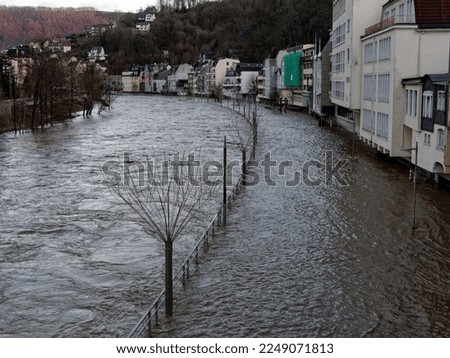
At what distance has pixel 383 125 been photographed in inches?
1407

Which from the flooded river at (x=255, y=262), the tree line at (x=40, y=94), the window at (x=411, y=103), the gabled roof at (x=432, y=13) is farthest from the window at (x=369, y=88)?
the tree line at (x=40, y=94)

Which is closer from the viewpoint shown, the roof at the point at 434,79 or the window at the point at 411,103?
the roof at the point at 434,79

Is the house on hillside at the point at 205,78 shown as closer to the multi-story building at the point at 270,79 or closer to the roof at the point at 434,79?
the multi-story building at the point at 270,79

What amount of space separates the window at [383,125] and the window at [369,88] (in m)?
2.32

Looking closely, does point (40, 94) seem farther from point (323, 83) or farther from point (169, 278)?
point (169, 278)

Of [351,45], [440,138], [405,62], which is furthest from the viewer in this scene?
[351,45]

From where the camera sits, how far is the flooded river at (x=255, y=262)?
13961mm

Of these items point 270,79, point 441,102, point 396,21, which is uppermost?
point 396,21

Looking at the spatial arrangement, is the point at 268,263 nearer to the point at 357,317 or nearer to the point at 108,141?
the point at 357,317

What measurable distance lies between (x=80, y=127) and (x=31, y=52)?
45.6 ft

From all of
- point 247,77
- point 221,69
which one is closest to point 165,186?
point 247,77

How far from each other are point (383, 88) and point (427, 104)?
7.59m

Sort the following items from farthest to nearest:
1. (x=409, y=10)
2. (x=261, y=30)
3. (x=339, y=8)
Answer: (x=261, y=30), (x=339, y=8), (x=409, y=10)

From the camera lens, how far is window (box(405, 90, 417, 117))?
101 ft
